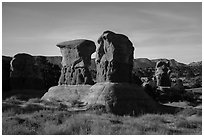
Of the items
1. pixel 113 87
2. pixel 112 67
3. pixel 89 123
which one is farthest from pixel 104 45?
pixel 89 123

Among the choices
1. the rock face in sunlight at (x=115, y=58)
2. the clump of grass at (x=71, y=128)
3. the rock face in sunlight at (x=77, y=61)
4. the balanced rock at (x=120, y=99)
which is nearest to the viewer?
the clump of grass at (x=71, y=128)

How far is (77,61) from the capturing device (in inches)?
906

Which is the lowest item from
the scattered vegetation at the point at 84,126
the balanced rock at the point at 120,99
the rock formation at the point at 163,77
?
the scattered vegetation at the point at 84,126

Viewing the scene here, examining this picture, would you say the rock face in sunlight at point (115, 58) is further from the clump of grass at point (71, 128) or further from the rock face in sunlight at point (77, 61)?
the clump of grass at point (71, 128)

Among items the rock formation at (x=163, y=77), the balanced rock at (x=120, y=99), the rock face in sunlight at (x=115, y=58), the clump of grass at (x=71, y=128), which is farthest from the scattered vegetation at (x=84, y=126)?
the rock formation at (x=163, y=77)

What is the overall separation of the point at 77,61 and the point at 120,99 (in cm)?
591

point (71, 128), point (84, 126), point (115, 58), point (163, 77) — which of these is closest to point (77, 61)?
point (115, 58)

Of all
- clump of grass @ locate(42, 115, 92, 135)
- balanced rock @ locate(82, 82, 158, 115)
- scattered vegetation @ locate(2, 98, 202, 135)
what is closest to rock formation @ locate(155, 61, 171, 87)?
balanced rock @ locate(82, 82, 158, 115)

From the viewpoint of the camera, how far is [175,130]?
41.7 feet

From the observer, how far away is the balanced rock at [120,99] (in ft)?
58.9

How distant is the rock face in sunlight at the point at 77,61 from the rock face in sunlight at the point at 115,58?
218 cm

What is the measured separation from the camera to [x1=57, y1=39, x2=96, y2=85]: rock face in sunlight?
74.3 ft

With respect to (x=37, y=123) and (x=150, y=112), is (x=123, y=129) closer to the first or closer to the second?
(x=37, y=123)

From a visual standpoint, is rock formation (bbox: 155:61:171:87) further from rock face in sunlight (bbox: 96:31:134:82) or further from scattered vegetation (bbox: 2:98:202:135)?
scattered vegetation (bbox: 2:98:202:135)
